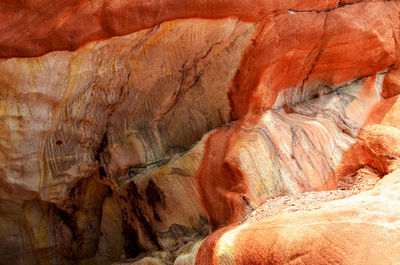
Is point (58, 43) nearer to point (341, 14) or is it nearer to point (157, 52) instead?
point (157, 52)

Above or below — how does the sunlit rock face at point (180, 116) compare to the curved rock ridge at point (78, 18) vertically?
below

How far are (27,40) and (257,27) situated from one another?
216 cm

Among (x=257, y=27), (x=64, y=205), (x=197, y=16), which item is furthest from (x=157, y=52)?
(x=64, y=205)

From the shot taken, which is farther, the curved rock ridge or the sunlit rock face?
the sunlit rock face

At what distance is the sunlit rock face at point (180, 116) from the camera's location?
3303 mm

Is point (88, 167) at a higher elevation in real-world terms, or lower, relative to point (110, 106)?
lower

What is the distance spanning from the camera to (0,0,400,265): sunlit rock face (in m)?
3.30

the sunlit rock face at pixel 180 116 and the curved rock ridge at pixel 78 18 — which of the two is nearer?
the curved rock ridge at pixel 78 18

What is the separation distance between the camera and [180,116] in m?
4.29

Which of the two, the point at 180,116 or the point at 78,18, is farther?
the point at 180,116

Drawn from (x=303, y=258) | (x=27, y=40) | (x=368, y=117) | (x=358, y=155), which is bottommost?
(x=303, y=258)

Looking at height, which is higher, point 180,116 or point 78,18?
point 78,18

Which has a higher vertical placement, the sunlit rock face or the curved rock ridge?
the curved rock ridge

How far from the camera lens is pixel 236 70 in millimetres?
3900
